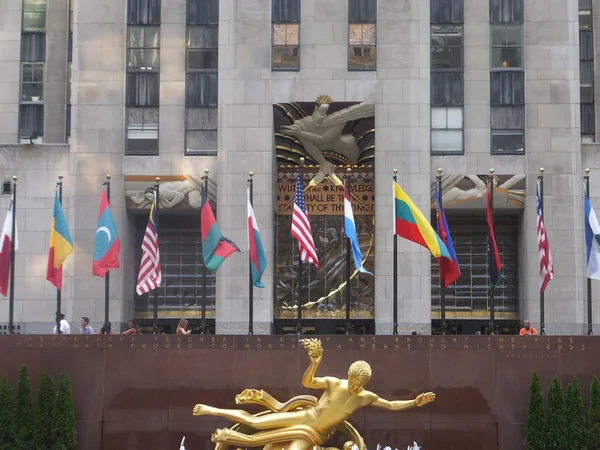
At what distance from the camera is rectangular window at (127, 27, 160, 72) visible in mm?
40469

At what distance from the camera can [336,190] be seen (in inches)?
1622

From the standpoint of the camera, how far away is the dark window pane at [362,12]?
3969cm

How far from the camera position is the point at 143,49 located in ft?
133

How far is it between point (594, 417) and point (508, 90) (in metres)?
Answer: 14.7

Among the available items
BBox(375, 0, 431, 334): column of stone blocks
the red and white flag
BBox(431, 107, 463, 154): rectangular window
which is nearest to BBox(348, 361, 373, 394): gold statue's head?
the red and white flag

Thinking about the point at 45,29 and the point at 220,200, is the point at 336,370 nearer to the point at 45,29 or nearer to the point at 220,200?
the point at 220,200

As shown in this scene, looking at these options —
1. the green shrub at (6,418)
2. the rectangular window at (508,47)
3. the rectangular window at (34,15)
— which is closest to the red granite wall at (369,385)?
the green shrub at (6,418)

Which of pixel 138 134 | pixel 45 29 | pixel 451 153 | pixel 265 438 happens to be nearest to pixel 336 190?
pixel 451 153

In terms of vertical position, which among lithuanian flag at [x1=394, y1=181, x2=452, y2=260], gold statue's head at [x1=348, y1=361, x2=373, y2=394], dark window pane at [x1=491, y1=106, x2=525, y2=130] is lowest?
gold statue's head at [x1=348, y1=361, x2=373, y2=394]

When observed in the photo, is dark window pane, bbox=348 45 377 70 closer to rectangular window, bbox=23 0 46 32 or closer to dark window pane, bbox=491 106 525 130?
dark window pane, bbox=491 106 525 130

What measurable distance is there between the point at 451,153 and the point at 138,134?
34.0ft

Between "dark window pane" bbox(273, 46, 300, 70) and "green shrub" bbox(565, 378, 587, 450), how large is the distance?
51.3 feet

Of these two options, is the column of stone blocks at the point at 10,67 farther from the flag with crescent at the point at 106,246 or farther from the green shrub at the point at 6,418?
the green shrub at the point at 6,418

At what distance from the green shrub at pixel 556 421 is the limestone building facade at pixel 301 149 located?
32.8 feet
